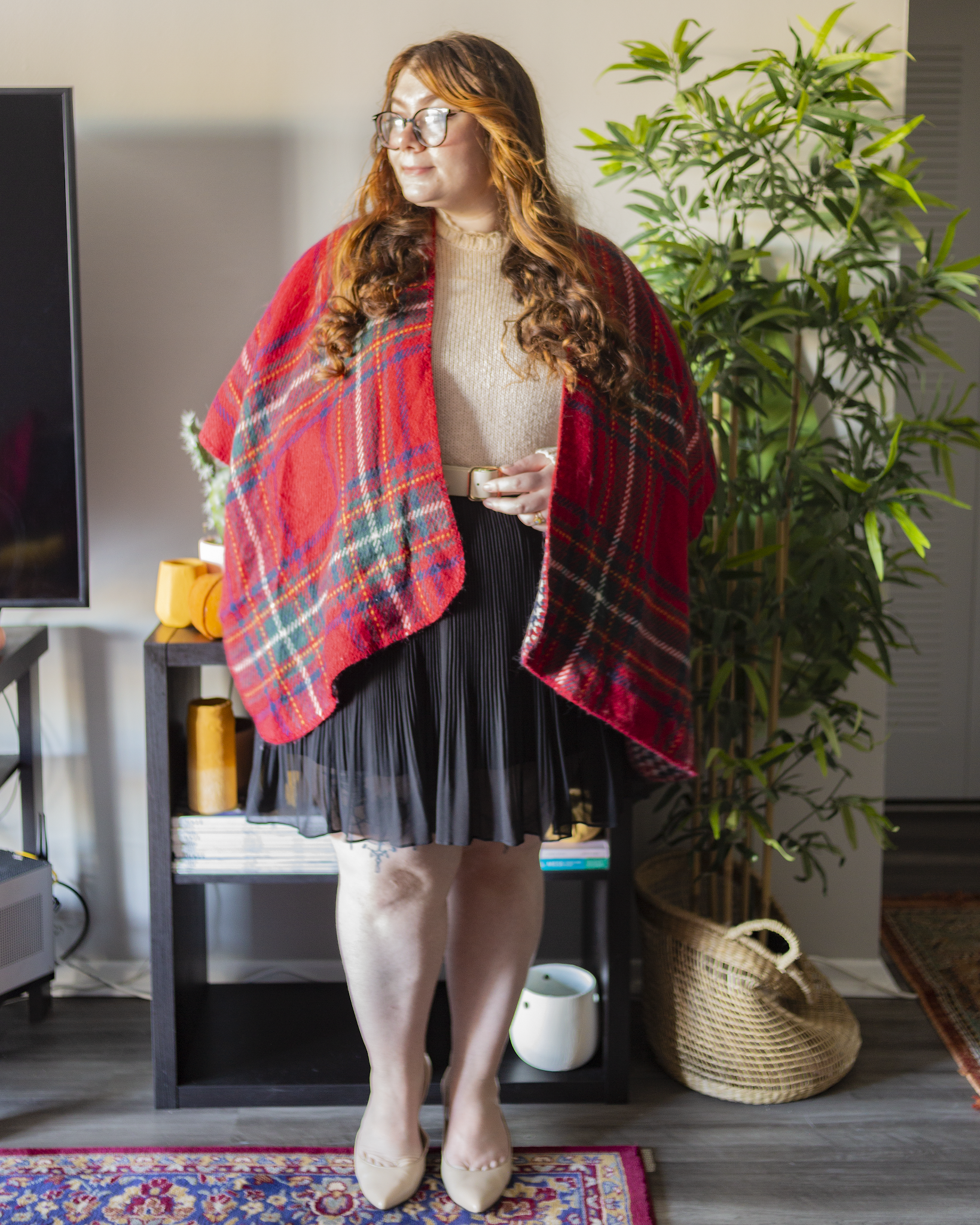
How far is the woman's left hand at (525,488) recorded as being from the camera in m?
1.25

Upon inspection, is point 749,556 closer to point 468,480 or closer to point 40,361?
point 468,480

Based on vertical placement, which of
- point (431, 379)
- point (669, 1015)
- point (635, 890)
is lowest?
point (669, 1015)

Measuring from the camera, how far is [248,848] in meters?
1.68

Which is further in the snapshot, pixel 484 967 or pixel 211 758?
pixel 211 758

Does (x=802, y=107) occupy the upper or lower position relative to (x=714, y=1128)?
upper

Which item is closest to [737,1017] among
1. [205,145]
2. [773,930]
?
[773,930]

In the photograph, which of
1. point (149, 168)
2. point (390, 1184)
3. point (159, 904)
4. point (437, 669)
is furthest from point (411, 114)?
point (390, 1184)

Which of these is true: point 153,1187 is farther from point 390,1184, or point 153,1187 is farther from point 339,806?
point 339,806

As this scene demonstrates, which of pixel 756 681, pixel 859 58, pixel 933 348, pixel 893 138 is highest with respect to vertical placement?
pixel 859 58

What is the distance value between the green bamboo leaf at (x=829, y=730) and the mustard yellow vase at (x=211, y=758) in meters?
0.89

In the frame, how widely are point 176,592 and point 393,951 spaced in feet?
2.09

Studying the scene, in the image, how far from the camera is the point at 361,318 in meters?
1.28

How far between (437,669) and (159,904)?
2.21 ft

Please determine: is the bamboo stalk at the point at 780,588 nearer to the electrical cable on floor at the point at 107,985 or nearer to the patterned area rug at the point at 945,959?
the patterned area rug at the point at 945,959
